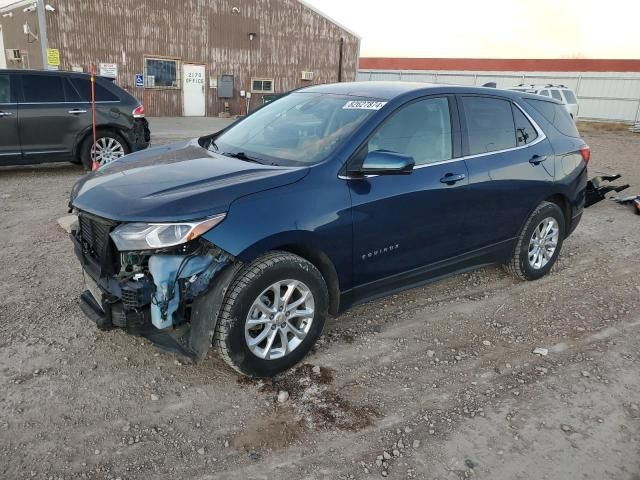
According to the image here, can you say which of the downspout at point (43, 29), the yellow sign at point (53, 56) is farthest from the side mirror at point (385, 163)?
the downspout at point (43, 29)

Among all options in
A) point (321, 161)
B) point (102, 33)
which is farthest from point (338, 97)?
point (102, 33)

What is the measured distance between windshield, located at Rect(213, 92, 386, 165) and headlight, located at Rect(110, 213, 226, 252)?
2.91 feet

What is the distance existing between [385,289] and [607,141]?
18.4 metres

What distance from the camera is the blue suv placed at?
2877mm

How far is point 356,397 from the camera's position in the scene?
124 inches

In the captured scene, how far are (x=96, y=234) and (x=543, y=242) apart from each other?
155 inches

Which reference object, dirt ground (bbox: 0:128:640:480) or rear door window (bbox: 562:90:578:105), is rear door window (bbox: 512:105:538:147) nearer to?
dirt ground (bbox: 0:128:640:480)

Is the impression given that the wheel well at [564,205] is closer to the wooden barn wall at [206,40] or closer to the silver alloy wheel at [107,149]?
the silver alloy wheel at [107,149]

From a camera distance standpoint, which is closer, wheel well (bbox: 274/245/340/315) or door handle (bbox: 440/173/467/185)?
wheel well (bbox: 274/245/340/315)

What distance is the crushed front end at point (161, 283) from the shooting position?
9.22 feet

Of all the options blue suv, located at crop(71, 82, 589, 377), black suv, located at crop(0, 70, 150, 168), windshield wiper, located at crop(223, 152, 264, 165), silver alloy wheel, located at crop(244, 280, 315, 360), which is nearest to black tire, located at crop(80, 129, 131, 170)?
black suv, located at crop(0, 70, 150, 168)

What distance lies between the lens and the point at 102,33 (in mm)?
20922

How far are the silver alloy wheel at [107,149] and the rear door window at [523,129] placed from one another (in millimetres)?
6673

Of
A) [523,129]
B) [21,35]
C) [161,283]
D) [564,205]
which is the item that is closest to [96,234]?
[161,283]
